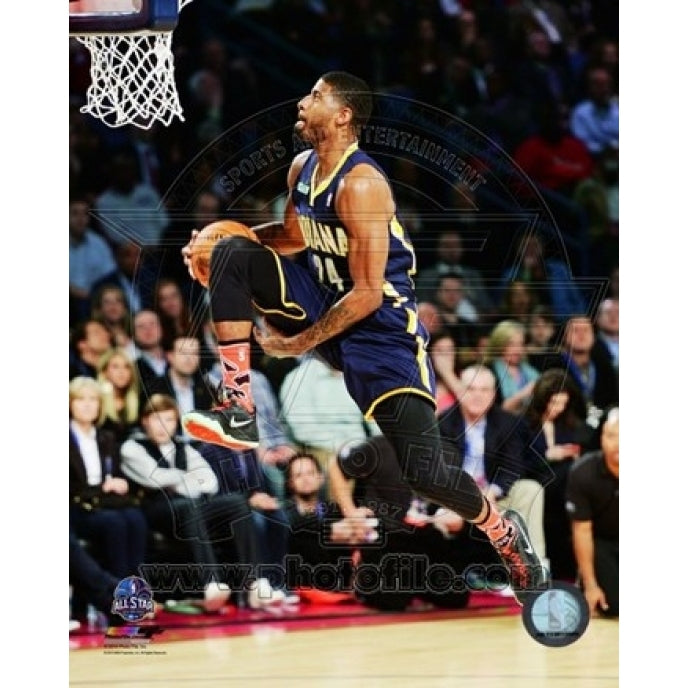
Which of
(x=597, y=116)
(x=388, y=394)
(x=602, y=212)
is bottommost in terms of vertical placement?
(x=388, y=394)

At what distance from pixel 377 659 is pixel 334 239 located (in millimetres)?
2095

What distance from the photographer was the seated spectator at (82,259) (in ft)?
19.5

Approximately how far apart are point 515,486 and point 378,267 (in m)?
1.30

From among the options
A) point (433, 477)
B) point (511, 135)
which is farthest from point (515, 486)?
point (511, 135)

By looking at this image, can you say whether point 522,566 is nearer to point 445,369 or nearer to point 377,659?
point 377,659

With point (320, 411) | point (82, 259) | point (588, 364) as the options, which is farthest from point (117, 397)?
point (588, 364)

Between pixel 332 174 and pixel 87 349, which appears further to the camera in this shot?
pixel 87 349

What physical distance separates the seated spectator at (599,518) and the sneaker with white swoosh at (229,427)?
1624 millimetres

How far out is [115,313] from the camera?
5.98 metres

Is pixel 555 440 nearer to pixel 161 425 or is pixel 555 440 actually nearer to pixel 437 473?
pixel 437 473

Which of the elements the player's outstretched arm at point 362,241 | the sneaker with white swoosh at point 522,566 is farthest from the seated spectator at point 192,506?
the sneaker with white swoosh at point 522,566

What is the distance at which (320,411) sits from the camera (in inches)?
233

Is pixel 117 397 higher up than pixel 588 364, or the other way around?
pixel 588 364

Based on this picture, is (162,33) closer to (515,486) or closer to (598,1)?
(598,1)
